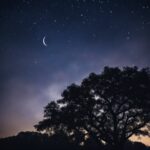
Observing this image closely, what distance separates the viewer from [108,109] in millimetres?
27422

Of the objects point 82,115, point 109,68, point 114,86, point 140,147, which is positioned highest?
point 109,68

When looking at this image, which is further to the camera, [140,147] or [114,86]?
[140,147]

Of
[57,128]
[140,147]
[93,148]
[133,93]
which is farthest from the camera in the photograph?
[140,147]

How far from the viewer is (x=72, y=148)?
40.4 m

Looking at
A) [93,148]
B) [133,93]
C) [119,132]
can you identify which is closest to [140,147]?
[93,148]

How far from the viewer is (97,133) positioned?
28.0 meters

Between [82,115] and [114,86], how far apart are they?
235 inches

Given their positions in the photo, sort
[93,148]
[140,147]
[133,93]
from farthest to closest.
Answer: [140,147]
[93,148]
[133,93]

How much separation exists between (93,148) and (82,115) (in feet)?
50.1

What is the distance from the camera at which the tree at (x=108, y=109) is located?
26.8 meters

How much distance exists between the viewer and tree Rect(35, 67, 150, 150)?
88.0 feet

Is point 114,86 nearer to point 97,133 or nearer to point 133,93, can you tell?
point 133,93

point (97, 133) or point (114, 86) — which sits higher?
point (114, 86)

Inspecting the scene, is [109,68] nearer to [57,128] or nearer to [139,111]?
[139,111]
